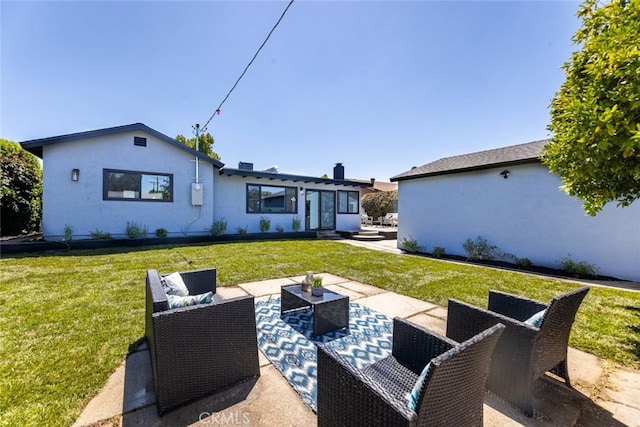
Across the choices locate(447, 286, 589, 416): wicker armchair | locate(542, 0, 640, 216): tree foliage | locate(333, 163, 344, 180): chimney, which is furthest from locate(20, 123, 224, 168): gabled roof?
locate(447, 286, 589, 416): wicker armchair

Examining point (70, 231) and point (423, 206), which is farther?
point (423, 206)

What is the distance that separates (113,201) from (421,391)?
11940mm

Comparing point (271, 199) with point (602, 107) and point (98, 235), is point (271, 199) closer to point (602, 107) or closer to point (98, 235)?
point (98, 235)

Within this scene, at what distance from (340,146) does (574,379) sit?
52.4 feet

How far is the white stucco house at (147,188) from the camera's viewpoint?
909 centimetres

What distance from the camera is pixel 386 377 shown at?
188cm

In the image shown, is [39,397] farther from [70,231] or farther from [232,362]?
[70,231]

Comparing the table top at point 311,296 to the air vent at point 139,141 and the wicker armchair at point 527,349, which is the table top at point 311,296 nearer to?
the wicker armchair at point 527,349

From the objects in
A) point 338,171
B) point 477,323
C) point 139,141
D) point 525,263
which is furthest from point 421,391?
point 338,171

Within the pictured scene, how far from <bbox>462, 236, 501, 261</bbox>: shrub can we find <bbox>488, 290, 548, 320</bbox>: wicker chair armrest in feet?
21.7

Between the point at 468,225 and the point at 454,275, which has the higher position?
the point at 468,225

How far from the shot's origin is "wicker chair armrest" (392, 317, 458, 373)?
185cm

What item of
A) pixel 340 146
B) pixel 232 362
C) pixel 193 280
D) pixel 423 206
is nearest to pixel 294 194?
pixel 340 146

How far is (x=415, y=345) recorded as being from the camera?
2.00m
